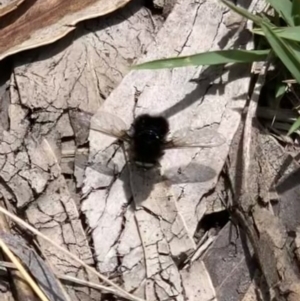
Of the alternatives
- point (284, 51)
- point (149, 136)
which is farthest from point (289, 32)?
point (149, 136)

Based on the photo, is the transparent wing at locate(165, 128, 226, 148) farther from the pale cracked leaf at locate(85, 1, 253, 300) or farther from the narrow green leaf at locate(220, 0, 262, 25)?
the narrow green leaf at locate(220, 0, 262, 25)

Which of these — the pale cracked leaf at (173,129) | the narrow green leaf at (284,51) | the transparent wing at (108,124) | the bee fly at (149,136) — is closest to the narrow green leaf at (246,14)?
the narrow green leaf at (284,51)

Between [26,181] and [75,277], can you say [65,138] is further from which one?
[75,277]

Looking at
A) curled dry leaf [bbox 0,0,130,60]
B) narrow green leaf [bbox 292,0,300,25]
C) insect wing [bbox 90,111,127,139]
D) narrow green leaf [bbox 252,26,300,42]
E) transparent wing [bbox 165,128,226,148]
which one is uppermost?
curled dry leaf [bbox 0,0,130,60]

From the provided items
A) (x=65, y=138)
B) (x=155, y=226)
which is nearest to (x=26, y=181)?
(x=65, y=138)

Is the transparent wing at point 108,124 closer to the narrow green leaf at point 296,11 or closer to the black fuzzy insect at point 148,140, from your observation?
the black fuzzy insect at point 148,140

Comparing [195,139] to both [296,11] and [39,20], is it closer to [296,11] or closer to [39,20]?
[296,11]

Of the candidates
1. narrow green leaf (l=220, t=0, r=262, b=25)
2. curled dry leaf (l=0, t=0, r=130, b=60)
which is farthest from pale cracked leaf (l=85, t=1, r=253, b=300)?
curled dry leaf (l=0, t=0, r=130, b=60)

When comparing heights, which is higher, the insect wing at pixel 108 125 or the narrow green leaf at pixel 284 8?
the narrow green leaf at pixel 284 8
